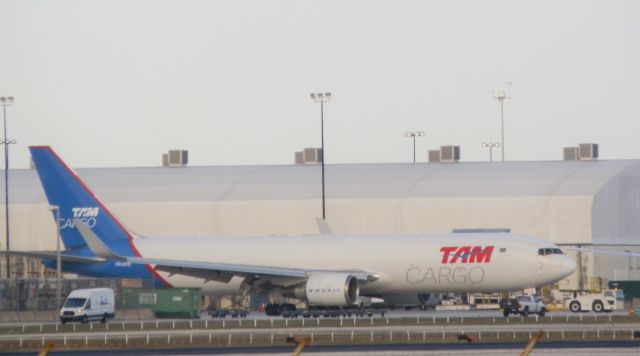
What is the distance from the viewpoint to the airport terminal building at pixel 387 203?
112m

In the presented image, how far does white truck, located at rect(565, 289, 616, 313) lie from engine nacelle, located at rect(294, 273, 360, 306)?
13824 millimetres

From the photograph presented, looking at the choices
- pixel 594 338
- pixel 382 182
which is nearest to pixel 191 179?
pixel 382 182

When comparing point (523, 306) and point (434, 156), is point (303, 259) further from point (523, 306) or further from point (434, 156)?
point (434, 156)

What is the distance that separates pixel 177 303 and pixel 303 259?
27.0ft

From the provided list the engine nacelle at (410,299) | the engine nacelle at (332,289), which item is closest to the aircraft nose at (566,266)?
the engine nacelle at (410,299)

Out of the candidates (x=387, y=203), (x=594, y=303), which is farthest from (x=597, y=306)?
(x=387, y=203)

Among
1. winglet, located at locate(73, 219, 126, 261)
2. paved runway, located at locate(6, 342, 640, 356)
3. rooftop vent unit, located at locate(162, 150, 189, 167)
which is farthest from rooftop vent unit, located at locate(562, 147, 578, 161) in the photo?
paved runway, located at locate(6, 342, 640, 356)

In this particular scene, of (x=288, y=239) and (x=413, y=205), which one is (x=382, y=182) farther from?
(x=288, y=239)

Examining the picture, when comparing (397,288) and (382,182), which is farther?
(382,182)

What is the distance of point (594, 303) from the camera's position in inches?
3433

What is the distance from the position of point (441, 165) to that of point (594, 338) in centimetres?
7004

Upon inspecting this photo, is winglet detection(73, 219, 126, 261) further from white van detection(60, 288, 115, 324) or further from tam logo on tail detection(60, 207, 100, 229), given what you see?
tam logo on tail detection(60, 207, 100, 229)

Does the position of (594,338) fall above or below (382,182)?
below

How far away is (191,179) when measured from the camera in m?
Answer: 125
